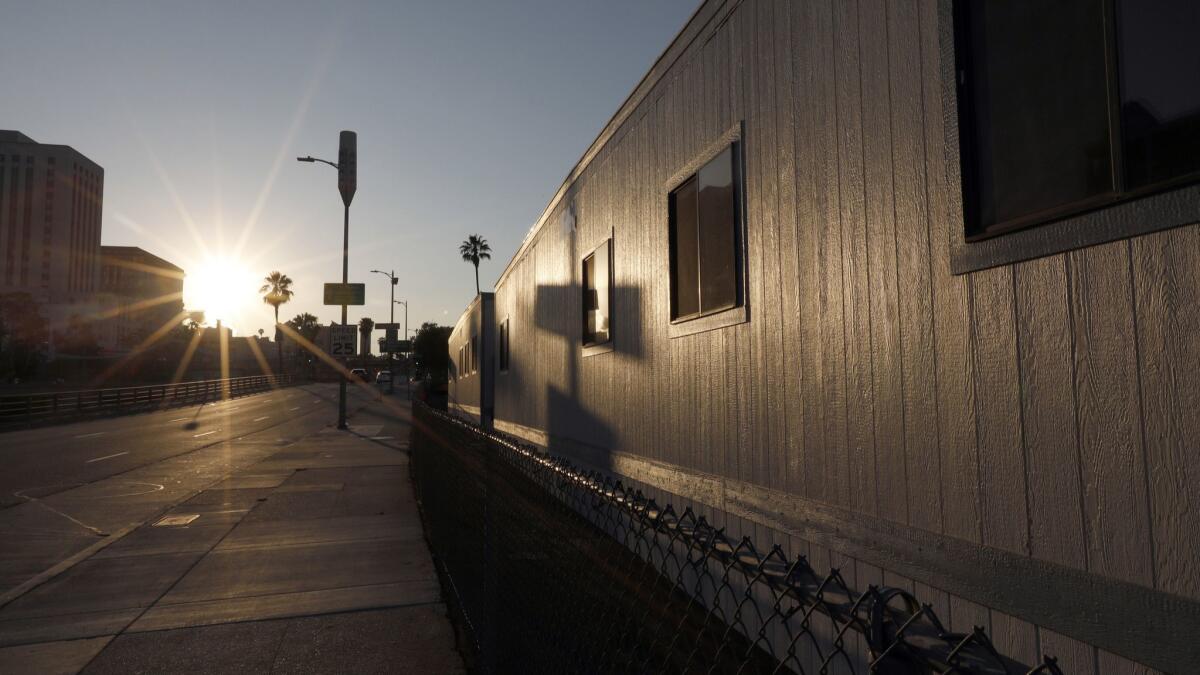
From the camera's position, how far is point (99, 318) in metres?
118

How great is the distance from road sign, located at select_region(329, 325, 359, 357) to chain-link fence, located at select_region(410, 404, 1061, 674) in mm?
20750

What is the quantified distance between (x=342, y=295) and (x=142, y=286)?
174 m

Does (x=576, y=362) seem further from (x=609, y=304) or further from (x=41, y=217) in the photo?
(x=41, y=217)

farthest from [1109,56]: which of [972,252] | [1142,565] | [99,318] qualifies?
[99,318]

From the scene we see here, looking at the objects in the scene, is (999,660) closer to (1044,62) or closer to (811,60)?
(1044,62)

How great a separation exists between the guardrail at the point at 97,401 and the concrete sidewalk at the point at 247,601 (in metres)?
23.3

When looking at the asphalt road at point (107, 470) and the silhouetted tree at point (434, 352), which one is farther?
the silhouetted tree at point (434, 352)

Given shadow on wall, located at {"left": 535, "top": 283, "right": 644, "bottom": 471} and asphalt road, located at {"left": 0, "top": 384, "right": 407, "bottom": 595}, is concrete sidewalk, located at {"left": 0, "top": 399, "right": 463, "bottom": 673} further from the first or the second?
shadow on wall, located at {"left": 535, "top": 283, "right": 644, "bottom": 471}

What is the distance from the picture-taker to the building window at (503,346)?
1392 centimetres

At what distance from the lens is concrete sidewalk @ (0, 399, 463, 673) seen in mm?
5051

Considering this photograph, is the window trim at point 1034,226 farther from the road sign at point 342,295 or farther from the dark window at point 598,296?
the road sign at point 342,295

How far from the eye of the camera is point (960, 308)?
114 inches

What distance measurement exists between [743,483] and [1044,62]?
2.54m

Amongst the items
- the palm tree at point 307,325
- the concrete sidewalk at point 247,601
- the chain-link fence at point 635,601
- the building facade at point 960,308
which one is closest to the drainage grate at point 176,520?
the concrete sidewalk at point 247,601
